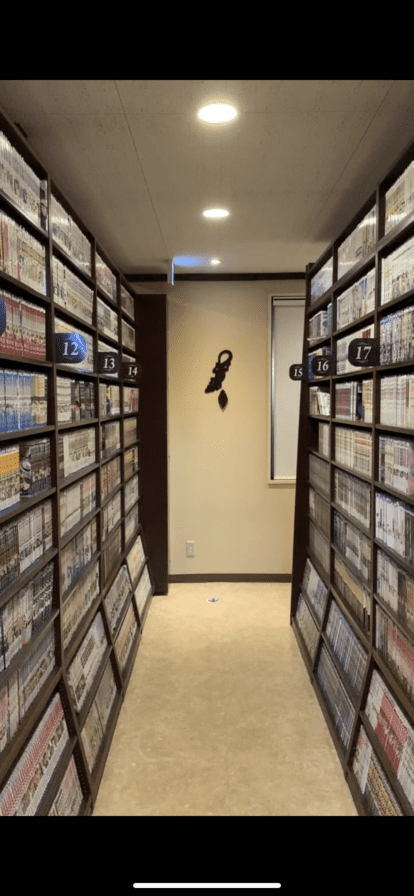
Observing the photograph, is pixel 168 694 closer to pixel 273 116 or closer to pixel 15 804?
pixel 15 804

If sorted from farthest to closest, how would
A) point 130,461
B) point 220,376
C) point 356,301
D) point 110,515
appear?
point 220,376, point 130,461, point 110,515, point 356,301

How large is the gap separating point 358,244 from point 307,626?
2.47 m

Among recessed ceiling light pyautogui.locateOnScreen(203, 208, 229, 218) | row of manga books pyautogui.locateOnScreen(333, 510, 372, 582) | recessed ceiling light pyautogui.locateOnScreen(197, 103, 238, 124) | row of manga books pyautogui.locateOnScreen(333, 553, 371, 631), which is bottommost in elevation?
row of manga books pyautogui.locateOnScreen(333, 553, 371, 631)

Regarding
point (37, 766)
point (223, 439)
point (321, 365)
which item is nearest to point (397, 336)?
point (321, 365)

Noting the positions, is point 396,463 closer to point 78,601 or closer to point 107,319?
point 78,601

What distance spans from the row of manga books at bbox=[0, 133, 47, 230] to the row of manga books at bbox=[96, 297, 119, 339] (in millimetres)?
1116

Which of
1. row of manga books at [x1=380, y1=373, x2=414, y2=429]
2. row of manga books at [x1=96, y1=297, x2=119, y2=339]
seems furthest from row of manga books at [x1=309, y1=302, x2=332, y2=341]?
row of manga books at [x1=96, y1=297, x2=119, y2=339]

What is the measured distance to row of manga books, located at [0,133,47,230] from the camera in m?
1.84

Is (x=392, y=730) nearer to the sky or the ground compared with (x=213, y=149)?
nearer to the ground

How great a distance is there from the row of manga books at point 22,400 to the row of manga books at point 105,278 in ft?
4.64

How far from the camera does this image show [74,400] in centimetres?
279

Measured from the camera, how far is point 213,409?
547 centimetres

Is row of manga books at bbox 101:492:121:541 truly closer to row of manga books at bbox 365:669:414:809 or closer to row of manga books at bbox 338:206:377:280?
row of manga books at bbox 365:669:414:809

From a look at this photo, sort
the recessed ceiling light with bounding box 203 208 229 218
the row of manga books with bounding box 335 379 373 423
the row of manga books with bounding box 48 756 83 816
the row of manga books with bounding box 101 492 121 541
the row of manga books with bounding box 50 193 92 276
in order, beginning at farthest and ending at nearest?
1. the row of manga books with bounding box 101 492 121 541
2. the recessed ceiling light with bounding box 203 208 229 218
3. the row of manga books with bounding box 335 379 373 423
4. the row of manga books with bounding box 50 193 92 276
5. the row of manga books with bounding box 48 756 83 816
